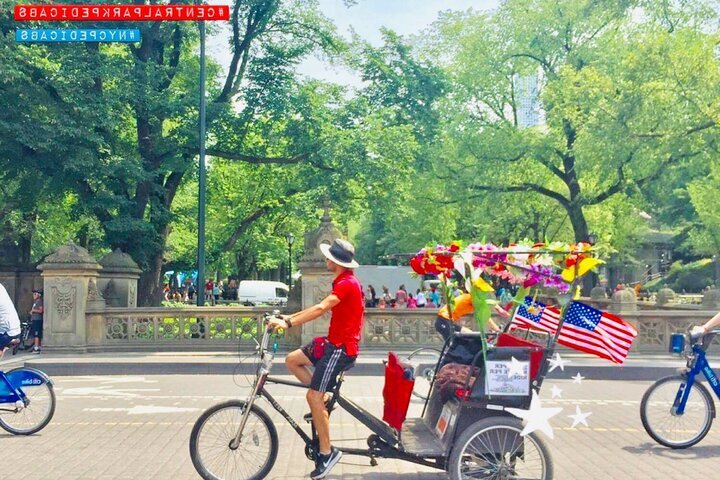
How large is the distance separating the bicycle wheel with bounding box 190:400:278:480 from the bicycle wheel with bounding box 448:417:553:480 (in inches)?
55.7

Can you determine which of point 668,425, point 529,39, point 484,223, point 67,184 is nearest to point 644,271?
point 484,223

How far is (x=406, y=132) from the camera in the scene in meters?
26.8

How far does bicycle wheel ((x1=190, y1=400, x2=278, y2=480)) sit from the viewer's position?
680cm

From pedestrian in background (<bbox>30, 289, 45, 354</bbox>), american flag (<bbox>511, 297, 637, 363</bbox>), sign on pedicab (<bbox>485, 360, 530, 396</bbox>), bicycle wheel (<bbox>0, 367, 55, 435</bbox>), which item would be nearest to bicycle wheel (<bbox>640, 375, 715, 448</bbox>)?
american flag (<bbox>511, 297, 637, 363</bbox>)

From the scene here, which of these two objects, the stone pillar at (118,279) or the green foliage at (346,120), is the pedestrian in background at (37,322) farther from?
the green foliage at (346,120)

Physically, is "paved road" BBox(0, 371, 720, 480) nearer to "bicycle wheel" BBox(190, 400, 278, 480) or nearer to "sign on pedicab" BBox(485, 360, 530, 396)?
"bicycle wheel" BBox(190, 400, 278, 480)

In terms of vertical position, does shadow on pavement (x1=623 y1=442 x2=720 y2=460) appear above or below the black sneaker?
below

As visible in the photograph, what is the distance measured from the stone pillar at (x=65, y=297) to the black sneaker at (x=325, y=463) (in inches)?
581

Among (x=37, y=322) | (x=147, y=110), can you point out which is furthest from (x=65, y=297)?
(x=147, y=110)

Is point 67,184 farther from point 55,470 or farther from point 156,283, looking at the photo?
point 55,470

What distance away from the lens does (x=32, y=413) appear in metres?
9.77

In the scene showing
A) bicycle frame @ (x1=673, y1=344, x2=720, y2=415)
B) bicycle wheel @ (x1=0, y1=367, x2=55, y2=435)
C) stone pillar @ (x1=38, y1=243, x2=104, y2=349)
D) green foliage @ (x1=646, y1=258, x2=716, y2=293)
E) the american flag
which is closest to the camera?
the american flag

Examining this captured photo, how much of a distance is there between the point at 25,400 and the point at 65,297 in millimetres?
11210

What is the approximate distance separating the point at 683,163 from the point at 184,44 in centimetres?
1720
